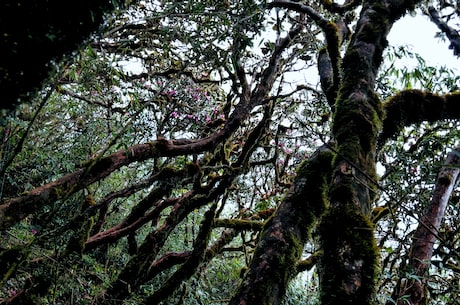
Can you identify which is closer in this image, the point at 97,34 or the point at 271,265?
the point at 97,34

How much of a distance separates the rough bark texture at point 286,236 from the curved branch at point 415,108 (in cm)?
67

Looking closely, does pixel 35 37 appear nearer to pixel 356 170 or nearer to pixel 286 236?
pixel 356 170

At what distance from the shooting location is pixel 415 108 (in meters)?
2.91

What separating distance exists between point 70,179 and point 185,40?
4.88 feet

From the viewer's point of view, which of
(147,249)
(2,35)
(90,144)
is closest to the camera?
(2,35)

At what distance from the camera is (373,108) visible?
7.80ft

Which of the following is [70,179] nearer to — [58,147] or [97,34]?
[97,34]

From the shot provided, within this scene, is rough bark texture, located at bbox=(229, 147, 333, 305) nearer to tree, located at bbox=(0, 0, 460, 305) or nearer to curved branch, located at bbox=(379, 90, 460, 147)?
tree, located at bbox=(0, 0, 460, 305)

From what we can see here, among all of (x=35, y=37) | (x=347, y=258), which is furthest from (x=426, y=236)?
(x=35, y=37)

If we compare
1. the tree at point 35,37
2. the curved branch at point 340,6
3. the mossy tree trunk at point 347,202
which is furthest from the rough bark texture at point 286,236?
the curved branch at point 340,6

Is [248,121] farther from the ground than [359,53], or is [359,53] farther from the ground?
[248,121]

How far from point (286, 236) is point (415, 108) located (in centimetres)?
170

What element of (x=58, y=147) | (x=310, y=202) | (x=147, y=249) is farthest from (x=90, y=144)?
(x=310, y=202)

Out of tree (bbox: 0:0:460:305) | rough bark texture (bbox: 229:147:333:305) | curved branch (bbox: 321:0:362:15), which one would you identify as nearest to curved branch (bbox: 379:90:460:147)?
tree (bbox: 0:0:460:305)
